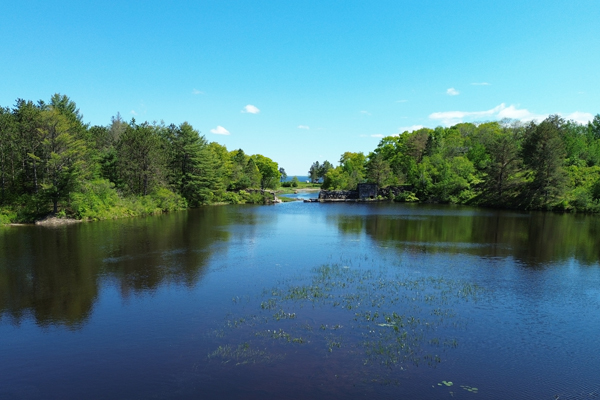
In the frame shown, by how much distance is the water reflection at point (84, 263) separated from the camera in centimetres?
1642

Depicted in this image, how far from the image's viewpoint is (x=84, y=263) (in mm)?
23266

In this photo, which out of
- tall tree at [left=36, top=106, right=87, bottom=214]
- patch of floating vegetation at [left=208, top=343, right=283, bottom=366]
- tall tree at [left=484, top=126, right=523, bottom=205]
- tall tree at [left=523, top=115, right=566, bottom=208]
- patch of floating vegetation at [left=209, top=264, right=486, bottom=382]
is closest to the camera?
patch of floating vegetation at [left=208, top=343, right=283, bottom=366]

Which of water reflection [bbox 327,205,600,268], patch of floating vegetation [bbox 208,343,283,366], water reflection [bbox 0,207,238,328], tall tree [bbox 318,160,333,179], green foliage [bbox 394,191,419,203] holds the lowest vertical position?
patch of floating vegetation [bbox 208,343,283,366]

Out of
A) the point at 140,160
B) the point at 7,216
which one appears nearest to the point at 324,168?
the point at 140,160

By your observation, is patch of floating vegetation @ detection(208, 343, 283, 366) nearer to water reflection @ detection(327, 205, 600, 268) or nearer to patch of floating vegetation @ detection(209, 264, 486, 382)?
patch of floating vegetation @ detection(209, 264, 486, 382)

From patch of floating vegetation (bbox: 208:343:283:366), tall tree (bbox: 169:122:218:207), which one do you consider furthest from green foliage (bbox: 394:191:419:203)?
patch of floating vegetation (bbox: 208:343:283:366)

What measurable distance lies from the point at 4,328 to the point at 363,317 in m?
13.4

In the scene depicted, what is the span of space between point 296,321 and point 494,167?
67.8 m

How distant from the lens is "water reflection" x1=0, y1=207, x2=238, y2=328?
1642cm

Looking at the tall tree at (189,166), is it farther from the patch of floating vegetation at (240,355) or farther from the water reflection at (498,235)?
the patch of floating vegetation at (240,355)

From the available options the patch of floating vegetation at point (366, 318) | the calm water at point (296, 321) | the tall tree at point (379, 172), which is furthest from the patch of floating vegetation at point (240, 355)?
the tall tree at point (379, 172)

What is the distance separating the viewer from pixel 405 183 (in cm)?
9844

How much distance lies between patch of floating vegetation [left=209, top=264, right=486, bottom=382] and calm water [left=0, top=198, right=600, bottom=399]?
0.08m

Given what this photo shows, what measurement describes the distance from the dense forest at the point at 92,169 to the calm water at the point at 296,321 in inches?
515
